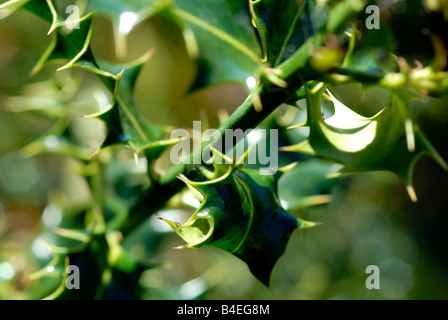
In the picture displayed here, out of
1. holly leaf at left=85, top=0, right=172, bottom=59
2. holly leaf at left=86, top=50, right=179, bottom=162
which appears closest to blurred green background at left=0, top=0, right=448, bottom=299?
holly leaf at left=85, top=0, right=172, bottom=59

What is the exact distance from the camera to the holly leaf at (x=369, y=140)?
26.7 inches

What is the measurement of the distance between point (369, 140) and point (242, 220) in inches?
8.6

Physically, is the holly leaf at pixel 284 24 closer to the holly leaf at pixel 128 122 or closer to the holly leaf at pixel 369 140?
the holly leaf at pixel 369 140

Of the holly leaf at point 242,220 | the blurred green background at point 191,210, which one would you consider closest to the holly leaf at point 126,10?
the blurred green background at point 191,210

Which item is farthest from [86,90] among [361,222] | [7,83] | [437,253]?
[437,253]

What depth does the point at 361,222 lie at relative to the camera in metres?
1.93

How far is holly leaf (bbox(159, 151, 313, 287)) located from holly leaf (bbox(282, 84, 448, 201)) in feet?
0.31

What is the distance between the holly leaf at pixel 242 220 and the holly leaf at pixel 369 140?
0.09m

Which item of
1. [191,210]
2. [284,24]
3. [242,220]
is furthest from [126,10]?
[191,210]

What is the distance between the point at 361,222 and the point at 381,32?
1.32 metres

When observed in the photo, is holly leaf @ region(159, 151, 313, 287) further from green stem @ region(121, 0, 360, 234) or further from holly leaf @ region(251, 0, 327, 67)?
holly leaf @ region(251, 0, 327, 67)

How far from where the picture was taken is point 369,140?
706 mm

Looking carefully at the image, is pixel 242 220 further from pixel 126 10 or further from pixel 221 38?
pixel 126 10
